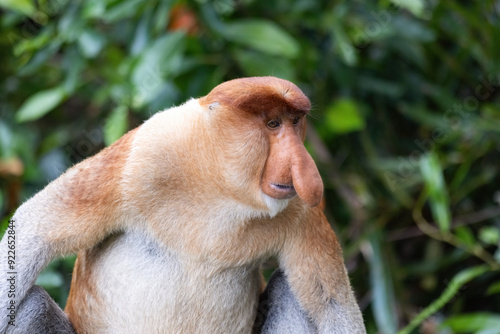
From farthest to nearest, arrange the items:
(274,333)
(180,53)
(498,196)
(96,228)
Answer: (498,196)
(180,53)
(274,333)
(96,228)

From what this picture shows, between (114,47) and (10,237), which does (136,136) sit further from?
(114,47)

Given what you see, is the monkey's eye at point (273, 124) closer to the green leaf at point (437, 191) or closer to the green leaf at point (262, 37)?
the green leaf at point (262, 37)

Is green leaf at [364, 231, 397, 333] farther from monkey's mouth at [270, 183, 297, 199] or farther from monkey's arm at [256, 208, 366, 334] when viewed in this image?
monkey's mouth at [270, 183, 297, 199]

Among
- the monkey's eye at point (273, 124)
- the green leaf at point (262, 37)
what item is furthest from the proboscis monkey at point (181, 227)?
the green leaf at point (262, 37)

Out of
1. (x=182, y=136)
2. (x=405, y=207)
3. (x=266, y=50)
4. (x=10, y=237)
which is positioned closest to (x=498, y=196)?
(x=405, y=207)

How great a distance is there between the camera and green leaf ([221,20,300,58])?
355 cm

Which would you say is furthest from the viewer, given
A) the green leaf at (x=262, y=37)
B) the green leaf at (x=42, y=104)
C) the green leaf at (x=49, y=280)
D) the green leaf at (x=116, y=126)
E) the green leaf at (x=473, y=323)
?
the green leaf at (x=42, y=104)

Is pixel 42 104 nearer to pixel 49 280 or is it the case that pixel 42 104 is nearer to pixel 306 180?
pixel 49 280

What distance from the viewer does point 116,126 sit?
10.9 ft

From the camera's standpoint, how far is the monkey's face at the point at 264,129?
5.83ft

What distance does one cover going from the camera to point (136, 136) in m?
2.01

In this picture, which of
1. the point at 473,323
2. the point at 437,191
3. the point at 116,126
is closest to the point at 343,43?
the point at 437,191

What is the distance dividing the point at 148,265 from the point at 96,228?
20cm

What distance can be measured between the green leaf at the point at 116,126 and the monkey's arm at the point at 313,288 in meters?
1.41
